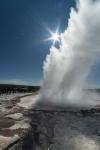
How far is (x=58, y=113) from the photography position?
1886 cm

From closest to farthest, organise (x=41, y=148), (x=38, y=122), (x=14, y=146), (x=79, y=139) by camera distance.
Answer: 1. (x=14, y=146)
2. (x=41, y=148)
3. (x=79, y=139)
4. (x=38, y=122)

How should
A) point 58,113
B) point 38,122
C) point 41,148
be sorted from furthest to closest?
point 58,113
point 38,122
point 41,148

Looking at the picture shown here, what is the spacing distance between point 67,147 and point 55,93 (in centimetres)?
1898

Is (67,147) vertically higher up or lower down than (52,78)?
lower down

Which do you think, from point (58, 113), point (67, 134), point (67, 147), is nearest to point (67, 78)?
point (58, 113)

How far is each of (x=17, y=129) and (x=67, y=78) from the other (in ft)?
62.3

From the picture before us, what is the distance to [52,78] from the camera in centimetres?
3048

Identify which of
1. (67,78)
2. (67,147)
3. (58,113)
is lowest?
(67,147)

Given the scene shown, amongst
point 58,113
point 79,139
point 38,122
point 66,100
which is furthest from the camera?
point 66,100

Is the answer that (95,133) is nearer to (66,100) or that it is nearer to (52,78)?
(66,100)

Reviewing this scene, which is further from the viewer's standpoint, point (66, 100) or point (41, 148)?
point (66, 100)

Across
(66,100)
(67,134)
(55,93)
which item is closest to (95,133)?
(67,134)

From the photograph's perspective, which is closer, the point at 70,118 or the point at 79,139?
the point at 79,139

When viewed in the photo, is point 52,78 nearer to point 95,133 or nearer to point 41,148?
point 95,133
